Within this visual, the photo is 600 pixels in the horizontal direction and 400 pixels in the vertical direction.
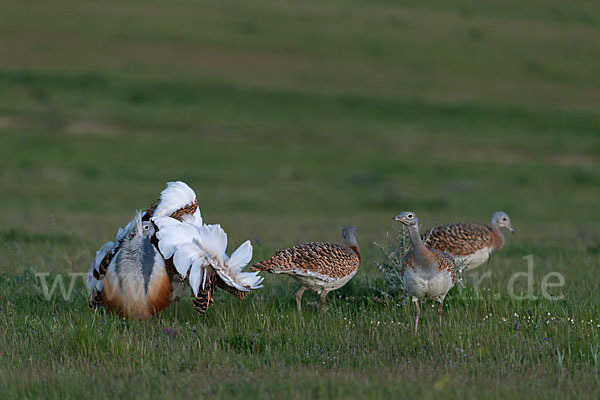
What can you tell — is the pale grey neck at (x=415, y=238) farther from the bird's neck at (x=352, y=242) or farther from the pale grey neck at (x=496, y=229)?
the pale grey neck at (x=496, y=229)

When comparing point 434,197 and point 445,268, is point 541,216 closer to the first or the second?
point 434,197

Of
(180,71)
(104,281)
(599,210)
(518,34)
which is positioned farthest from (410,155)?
(104,281)

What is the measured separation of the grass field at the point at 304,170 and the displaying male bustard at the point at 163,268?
0.21 m

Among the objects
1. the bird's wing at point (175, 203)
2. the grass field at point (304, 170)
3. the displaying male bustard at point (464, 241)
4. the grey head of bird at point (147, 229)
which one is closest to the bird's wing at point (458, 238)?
the displaying male bustard at point (464, 241)

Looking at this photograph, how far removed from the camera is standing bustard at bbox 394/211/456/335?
5.93 m

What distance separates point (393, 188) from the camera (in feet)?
66.8

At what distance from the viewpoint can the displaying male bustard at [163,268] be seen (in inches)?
229

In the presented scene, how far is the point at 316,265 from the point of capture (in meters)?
6.16

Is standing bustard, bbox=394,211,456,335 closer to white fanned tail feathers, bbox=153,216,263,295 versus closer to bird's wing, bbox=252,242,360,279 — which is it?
bird's wing, bbox=252,242,360,279

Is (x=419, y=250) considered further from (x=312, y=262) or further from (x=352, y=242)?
(x=352, y=242)

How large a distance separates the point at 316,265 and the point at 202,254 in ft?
3.14

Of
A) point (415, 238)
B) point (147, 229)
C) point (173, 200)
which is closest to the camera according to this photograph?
point (415, 238)

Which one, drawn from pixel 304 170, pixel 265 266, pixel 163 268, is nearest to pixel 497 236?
pixel 265 266

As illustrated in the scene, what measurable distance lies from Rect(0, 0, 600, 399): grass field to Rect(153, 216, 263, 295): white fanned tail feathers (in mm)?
392
